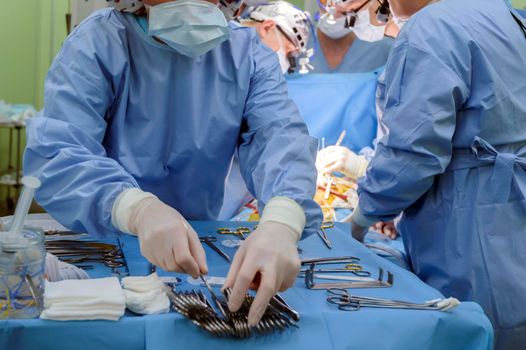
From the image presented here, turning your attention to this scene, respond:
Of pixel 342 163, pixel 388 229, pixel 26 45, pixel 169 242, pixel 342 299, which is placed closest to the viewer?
pixel 169 242

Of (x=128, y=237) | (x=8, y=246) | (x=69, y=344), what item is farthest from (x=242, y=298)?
(x=128, y=237)

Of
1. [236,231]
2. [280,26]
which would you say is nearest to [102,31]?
[236,231]

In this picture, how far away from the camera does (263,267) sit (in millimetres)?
1080

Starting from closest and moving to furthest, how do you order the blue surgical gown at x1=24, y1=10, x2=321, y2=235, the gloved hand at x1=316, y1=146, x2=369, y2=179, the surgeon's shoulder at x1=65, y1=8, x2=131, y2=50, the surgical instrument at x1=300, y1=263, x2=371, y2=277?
the blue surgical gown at x1=24, y1=10, x2=321, y2=235 < the surgical instrument at x1=300, y1=263, x2=371, y2=277 < the surgeon's shoulder at x1=65, y1=8, x2=131, y2=50 < the gloved hand at x1=316, y1=146, x2=369, y2=179

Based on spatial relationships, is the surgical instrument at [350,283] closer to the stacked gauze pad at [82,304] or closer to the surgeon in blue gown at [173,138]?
the surgeon in blue gown at [173,138]

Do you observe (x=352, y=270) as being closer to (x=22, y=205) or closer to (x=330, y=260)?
(x=330, y=260)

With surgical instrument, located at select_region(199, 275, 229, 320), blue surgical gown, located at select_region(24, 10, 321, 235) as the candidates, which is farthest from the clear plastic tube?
surgical instrument, located at select_region(199, 275, 229, 320)

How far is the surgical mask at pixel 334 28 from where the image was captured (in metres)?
3.73

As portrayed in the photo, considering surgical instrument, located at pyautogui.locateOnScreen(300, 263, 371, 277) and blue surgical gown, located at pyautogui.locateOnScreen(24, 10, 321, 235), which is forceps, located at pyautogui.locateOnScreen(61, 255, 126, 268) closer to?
blue surgical gown, located at pyautogui.locateOnScreen(24, 10, 321, 235)

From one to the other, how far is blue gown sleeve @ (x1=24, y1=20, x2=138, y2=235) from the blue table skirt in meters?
0.17

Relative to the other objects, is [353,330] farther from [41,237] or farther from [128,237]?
[128,237]

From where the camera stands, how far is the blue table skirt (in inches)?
38.9

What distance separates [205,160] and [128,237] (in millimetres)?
313

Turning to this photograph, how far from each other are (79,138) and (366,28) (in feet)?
8.53
